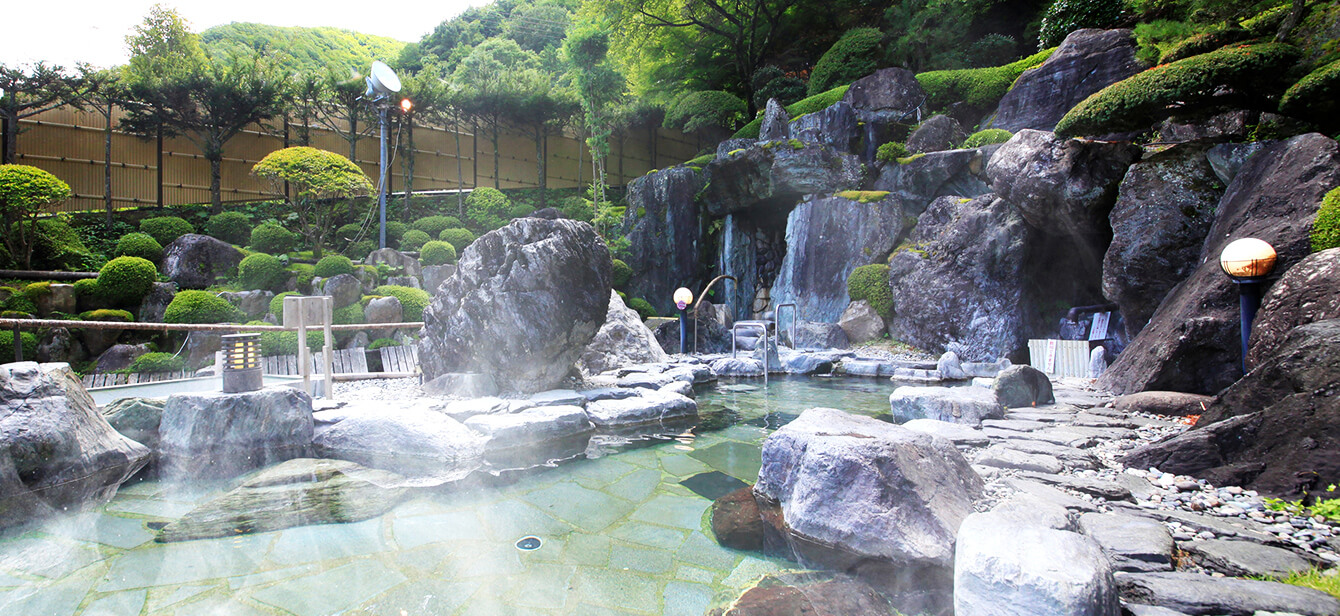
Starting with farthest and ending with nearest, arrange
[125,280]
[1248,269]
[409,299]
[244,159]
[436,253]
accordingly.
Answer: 1. [244,159]
2. [436,253]
3. [409,299]
4. [125,280]
5. [1248,269]

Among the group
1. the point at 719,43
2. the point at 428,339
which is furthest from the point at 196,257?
the point at 719,43

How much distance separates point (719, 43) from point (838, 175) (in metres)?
10.7

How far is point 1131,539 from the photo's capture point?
8.20 feet

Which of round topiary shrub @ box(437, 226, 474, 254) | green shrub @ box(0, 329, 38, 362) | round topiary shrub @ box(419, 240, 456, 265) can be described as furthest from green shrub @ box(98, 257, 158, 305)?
round topiary shrub @ box(437, 226, 474, 254)

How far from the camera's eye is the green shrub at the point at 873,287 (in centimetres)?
1302

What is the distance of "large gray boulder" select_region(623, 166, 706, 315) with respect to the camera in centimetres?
1738

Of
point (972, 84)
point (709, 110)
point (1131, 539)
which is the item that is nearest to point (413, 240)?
point (709, 110)

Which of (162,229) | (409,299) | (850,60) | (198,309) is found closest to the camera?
(198,309)

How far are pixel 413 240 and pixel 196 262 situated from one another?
4860 mm

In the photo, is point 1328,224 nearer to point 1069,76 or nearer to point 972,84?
point 1069,76

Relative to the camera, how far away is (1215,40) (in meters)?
7.79

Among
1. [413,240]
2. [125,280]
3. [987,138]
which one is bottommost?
[125,280]

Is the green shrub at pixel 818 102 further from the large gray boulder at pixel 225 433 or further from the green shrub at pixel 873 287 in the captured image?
the large gray boulder at pixel 225 433

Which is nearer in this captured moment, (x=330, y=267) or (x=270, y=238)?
(x=330, y=267)
